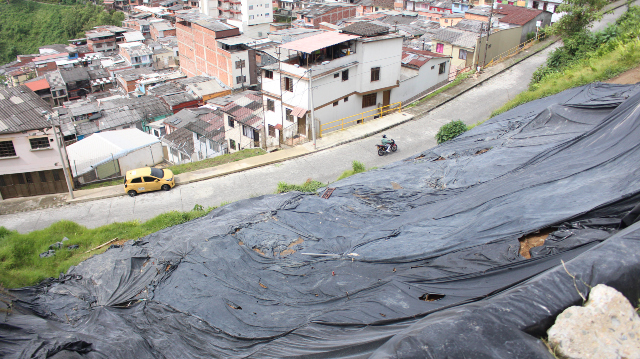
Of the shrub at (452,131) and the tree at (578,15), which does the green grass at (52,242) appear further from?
the tree at (578,15)

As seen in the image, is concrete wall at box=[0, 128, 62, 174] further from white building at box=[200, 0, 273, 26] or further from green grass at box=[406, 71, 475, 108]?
white building at box=[200, 0, 273, 26]

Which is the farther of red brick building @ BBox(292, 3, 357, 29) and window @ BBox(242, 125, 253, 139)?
red brick building @ BBox(292, 3, 357, 29)

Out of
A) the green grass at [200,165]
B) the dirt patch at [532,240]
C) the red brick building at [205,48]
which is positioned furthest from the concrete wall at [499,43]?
the red brick building at [205,48]

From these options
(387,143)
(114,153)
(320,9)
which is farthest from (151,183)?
(320,9)

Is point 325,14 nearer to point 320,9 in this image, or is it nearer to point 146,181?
point 320,9

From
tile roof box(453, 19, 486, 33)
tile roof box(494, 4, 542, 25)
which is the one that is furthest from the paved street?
tile roof box(494, 4, 542, 25)

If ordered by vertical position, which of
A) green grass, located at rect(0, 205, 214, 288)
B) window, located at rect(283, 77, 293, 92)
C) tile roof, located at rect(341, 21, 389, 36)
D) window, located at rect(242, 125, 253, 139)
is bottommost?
window, located at rect(242, 125, 253, 139)
